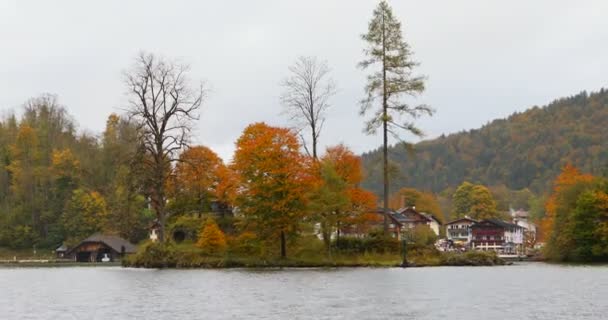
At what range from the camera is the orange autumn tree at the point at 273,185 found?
68.2m

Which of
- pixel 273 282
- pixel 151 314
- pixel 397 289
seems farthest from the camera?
pixel 273 282

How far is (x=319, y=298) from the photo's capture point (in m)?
35.3

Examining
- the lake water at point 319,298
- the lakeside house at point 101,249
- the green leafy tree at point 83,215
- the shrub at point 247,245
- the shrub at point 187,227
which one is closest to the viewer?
the lake water at point 319,298

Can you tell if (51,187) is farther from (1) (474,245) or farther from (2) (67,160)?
(1) (474,245)

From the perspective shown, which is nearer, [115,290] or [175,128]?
[115,290]

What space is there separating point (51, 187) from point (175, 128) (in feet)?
224

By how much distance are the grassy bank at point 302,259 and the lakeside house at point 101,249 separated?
159 ft

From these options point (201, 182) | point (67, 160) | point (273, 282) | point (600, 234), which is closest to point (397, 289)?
point (273, 282)

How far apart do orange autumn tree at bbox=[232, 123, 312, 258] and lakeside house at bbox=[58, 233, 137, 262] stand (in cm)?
5395

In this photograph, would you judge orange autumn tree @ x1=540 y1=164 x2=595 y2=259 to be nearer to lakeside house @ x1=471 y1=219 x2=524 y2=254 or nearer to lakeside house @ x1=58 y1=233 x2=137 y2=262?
lakeside house @ x1=58 y1=233 x2=137 y2=262

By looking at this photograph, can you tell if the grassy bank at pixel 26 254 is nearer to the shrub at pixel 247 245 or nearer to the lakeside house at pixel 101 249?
the lakeside house at pixel 101 249

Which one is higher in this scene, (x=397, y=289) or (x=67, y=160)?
(x=67, y=160)

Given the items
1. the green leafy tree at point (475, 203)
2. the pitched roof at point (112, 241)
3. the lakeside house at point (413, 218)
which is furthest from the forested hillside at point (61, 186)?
the green leafy tree at point (475, 203)

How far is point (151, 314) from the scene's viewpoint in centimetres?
3016
